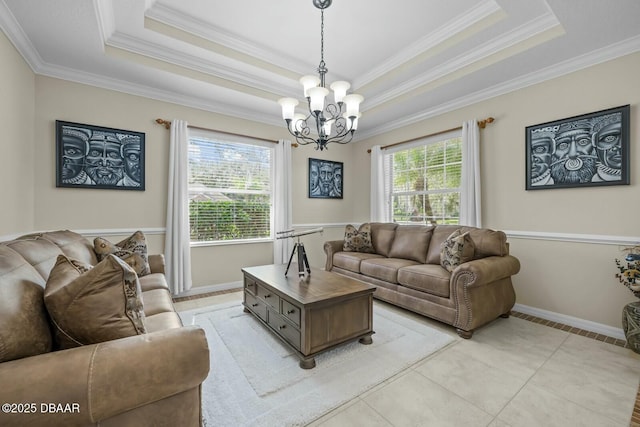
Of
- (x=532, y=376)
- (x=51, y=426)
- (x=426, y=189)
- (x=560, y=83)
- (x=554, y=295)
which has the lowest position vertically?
(x=532, y=376)

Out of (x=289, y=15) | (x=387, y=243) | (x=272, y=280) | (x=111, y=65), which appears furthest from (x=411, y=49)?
(x=111, y=65)

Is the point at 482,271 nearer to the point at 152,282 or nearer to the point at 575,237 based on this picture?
the point at 575,237

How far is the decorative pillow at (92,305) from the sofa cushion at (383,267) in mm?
2626

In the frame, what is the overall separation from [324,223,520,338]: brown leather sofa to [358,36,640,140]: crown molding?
172 cm

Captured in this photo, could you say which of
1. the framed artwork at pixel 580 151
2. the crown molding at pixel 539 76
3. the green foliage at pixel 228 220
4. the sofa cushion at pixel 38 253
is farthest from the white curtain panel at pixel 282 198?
the framed artwork at pixel 580 151

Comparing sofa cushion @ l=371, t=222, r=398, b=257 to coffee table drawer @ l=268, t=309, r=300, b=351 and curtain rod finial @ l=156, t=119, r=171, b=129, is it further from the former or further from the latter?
curtain rod finial @ l=156, t=119, r=171, b=129

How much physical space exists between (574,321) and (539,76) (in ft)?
8.68

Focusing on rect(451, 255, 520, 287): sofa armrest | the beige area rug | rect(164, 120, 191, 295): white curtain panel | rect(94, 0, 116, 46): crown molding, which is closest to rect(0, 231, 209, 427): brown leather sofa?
the beige area rug

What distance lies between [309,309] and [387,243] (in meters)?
2.33

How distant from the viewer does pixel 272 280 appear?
2.62m

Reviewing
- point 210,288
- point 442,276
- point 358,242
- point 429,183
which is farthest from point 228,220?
point 429,183

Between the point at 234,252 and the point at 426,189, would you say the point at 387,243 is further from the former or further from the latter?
the point at 234,252

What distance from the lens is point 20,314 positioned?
0.96 metres

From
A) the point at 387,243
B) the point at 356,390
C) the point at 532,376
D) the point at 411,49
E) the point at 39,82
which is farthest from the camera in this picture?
the point at 387,243
